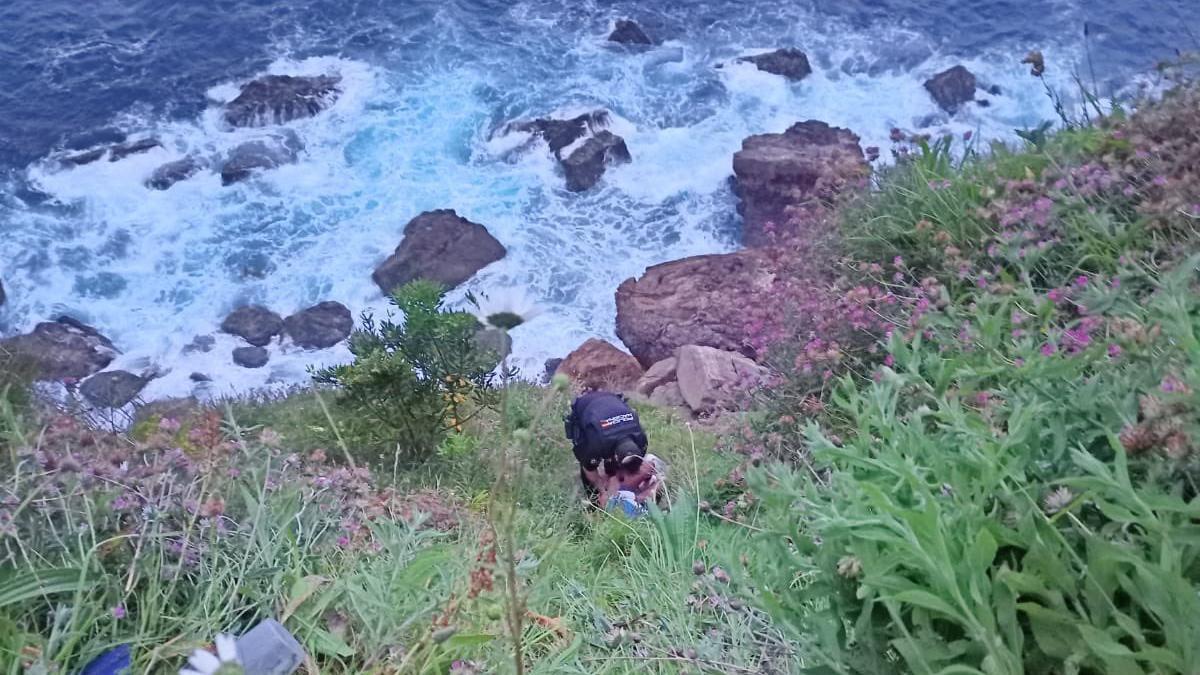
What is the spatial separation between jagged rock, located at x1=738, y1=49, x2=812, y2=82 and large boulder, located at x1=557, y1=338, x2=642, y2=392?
8.26m

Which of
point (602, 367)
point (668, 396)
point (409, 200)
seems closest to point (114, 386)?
point (409, 200)

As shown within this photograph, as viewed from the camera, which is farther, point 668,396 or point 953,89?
point 953,89

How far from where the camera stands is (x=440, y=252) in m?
13.5

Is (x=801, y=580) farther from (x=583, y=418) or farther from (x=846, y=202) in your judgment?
(x=846, y=202)

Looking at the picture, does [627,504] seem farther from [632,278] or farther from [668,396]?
[632,278]

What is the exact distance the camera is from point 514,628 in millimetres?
1675

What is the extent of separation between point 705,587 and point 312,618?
44.5 inches

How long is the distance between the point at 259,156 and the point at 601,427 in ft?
37.9

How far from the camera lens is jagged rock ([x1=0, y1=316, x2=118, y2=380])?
39.1 ft

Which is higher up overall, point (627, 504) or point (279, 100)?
point (627, 504)

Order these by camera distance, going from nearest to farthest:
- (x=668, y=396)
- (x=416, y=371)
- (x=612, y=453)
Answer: (x=612, y=453)
(x=416, y=371)
(x=668, y=396)

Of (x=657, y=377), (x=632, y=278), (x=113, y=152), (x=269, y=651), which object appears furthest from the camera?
(x=113, y=152)

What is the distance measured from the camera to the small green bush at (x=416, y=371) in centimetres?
598

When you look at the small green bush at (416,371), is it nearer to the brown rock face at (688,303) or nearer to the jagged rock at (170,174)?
the brown rock face at (688,303)
